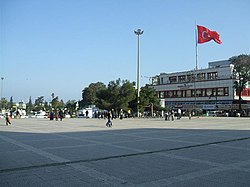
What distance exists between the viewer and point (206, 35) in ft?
162

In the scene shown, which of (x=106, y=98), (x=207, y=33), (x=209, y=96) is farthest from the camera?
(x=209, y=96)

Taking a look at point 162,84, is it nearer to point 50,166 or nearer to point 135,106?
point 135,106

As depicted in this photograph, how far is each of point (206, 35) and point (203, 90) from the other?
30.2 m

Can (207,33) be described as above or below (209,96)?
above

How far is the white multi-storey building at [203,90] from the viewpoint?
70938 mm

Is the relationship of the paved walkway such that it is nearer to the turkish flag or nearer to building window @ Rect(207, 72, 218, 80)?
the turkish flag

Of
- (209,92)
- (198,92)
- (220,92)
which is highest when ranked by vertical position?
(198,92)

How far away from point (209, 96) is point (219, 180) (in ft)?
233

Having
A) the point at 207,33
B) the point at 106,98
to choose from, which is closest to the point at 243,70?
the point at 207,33

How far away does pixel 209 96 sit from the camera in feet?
247

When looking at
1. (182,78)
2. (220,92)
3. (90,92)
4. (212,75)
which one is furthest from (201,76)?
(90,92)

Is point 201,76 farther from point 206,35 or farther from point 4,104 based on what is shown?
point 4,104

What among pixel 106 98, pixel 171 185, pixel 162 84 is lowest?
pixel 171 185

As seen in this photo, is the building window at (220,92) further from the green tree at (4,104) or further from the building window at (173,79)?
the green tree at (4,104)
